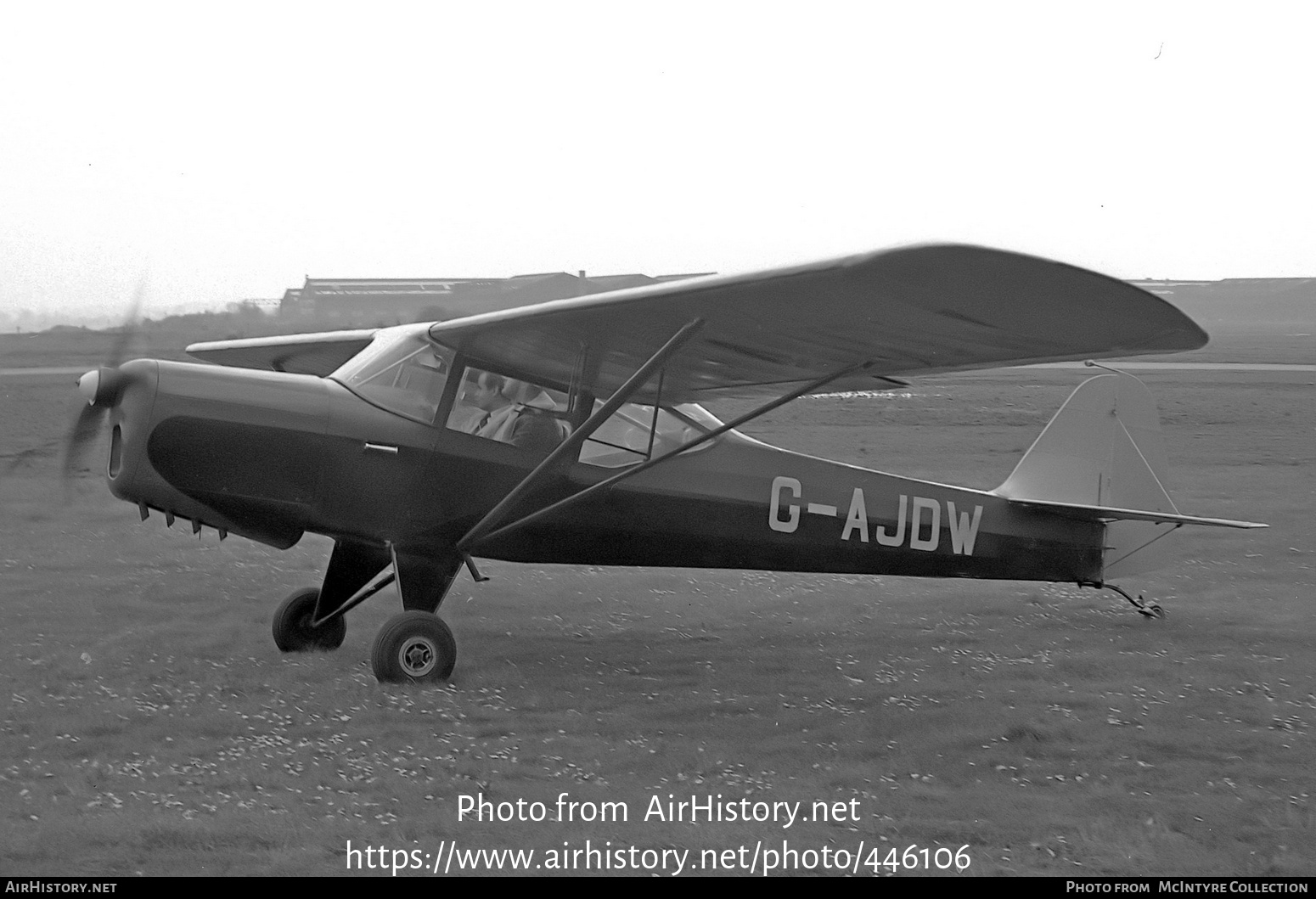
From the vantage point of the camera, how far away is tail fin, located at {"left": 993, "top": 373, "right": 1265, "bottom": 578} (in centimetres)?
855

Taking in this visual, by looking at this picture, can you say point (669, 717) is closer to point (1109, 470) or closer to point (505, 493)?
point (505, 493)

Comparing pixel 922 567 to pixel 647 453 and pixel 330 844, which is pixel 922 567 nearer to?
pixel 647 453

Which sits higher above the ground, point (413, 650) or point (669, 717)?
point (413, 650)

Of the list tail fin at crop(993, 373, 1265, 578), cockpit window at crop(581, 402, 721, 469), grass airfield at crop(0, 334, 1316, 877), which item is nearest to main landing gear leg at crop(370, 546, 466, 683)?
grass airfield at crop(0, 334, 1316, 877)

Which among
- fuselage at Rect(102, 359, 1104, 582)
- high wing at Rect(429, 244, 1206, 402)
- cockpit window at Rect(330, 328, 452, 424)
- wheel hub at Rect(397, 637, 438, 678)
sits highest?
high wing at Rect(429, 244, 1206, 402)

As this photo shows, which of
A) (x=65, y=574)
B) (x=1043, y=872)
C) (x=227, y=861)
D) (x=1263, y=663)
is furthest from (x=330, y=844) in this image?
(x=65, y=574)

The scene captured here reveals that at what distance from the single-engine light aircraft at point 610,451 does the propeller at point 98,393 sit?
0.07 ft

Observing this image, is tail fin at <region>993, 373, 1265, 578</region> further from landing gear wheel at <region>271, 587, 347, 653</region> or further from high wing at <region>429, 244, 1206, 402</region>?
landing gear wheel at <region>271, 587, 347, 653</region>

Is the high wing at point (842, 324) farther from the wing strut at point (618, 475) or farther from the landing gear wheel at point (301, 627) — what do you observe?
the landing gear wheel at point (301, 627)

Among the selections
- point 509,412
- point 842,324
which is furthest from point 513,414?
point 842,324

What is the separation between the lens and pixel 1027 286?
4.38 meters

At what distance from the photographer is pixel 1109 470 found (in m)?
8.78

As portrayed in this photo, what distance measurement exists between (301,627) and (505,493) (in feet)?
5.48

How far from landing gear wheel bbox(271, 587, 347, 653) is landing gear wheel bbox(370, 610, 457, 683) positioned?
3.44 feet
